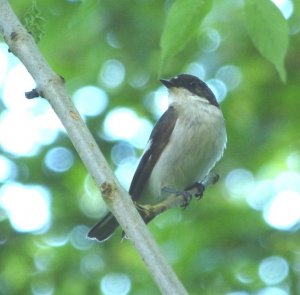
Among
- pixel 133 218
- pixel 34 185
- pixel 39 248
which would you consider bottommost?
pixel 133 218

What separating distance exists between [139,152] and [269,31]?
24.0 feet

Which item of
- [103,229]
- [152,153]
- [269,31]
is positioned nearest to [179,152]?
[152,153]

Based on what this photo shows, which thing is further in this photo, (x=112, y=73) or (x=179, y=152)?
(x=112, y=73)

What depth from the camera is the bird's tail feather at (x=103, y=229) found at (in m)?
5.33

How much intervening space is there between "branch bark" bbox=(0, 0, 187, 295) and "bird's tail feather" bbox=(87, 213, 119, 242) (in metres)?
3.18

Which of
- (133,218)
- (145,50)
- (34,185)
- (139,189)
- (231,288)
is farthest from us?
(145,50)

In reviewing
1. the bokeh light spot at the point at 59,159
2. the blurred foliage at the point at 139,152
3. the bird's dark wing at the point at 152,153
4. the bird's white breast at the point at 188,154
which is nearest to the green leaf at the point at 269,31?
the bird's white breast at the point at 188,154

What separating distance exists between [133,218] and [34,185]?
715cm

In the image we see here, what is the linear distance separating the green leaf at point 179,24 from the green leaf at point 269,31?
0.16 metres

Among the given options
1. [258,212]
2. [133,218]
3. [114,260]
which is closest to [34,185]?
[114,260]

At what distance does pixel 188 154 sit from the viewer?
572cm

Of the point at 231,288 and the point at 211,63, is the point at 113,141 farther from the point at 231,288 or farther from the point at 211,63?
the point at 231,288

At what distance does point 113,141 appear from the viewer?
30.2 ft

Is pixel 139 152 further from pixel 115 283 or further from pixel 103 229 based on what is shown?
pixel 103 229
